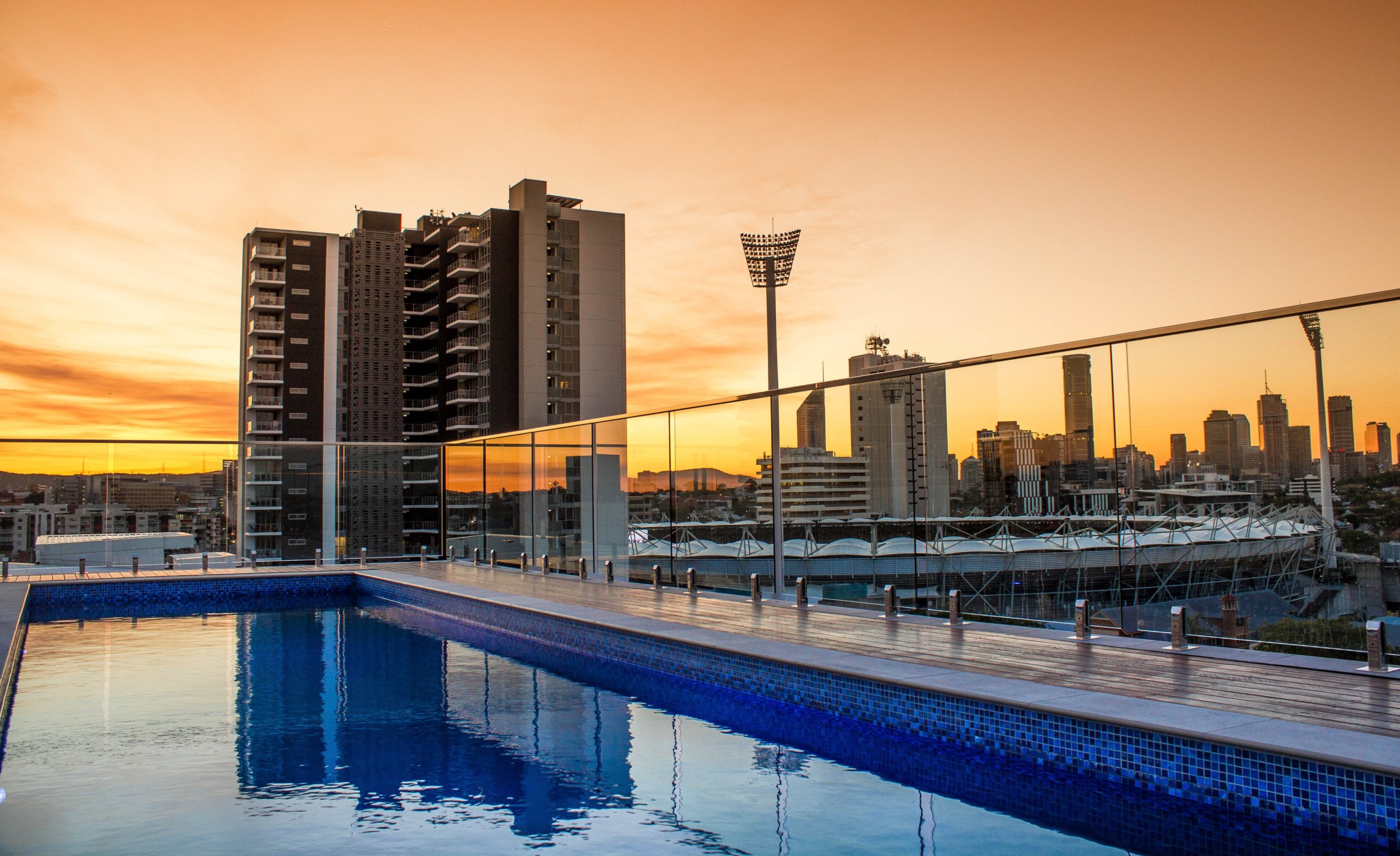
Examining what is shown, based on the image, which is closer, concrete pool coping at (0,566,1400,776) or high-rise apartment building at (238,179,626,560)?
concrete pool coping at (0,566,1400,776)

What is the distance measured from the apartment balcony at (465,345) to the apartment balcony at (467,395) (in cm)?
243

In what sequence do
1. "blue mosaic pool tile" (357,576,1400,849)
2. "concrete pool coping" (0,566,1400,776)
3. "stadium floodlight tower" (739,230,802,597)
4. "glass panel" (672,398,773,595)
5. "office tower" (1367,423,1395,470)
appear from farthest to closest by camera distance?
"glass panel" (672,398,773,595) → "stadium floodlight tower" (739,230,802,597) → "office tower" (1367,423,1395,470) → "concrete pool coping" (0,566,1400,776) → "blue mosaic pool tile" (357,576,1400,849)

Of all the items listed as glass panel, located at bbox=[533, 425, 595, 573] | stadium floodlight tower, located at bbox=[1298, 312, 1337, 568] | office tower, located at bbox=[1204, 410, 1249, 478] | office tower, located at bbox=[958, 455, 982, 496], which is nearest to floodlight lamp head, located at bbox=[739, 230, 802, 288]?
glass panel, located at bbox=[533, 425, 595, 573]

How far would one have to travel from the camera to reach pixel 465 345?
2511 inches

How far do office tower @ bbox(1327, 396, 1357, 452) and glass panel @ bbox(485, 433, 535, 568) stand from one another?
1000cm

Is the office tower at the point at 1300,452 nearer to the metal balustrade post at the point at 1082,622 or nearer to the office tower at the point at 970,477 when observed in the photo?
the metal balustrade post at the point at 1082,622

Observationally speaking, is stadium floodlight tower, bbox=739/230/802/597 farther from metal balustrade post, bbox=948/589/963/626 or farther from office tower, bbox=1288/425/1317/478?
office tower, bbox=1288/425/1317/478

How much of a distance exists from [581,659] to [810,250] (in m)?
16.2

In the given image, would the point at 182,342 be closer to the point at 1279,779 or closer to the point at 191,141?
the point at 191,141

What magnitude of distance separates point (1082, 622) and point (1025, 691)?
1607 millimetres

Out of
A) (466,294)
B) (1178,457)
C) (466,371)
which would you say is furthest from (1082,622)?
(466,294)

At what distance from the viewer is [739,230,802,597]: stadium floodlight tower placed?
350 inches

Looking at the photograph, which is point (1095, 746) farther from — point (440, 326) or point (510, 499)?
point (440, 326)

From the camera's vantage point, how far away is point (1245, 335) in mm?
5293
